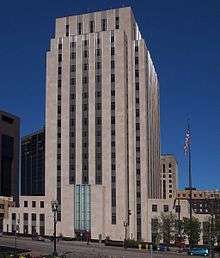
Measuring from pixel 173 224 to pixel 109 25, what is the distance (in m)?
64.6

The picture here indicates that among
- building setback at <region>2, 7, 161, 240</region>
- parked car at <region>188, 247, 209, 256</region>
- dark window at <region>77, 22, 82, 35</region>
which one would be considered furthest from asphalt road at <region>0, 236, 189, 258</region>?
dark window at <region>77, 22, 82, 35</region>

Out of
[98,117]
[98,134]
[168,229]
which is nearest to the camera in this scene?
[168,229]

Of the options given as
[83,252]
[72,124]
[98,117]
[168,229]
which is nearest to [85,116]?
[98,117]

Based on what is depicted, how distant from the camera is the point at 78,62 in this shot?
164250mm

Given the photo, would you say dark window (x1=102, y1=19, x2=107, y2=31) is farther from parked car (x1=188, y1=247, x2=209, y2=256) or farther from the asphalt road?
parked car (x1=188, y1=247, x2=209, y2=256)

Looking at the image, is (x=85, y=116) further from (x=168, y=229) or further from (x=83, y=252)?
(x=83, y=252)

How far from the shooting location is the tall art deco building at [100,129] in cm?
15562

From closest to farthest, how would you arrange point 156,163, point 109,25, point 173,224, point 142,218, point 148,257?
point 148,257 → point 173,224 → point 142,218 → point 109,25 → point 156,163

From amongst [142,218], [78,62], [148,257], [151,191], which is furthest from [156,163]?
[148,257]

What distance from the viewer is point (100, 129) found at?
158750 mm

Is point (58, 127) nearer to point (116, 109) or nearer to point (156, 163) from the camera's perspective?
point (116, 109)

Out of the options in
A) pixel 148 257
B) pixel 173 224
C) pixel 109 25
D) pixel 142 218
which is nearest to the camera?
pixel 148 257

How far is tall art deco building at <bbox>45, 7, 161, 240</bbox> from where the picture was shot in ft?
511

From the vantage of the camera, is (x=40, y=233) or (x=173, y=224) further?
(x=40, y=233)
